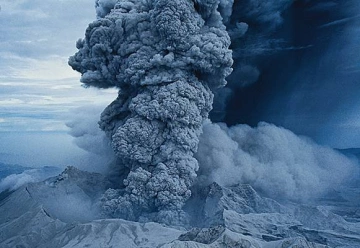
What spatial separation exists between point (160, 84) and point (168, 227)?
6.22 m

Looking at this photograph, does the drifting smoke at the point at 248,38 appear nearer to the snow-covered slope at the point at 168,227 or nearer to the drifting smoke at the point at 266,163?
the drifting smoke at the point at 266,163

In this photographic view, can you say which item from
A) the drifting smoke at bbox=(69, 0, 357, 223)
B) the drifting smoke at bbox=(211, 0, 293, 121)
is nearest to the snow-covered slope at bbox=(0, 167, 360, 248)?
the drifting smoke at bbox=(69, 0, 357, 223)

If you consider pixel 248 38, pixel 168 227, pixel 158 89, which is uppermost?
pixel 248 38

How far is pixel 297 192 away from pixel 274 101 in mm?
6202

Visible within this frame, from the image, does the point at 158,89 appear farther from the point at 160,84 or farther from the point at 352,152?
the point at 352,152

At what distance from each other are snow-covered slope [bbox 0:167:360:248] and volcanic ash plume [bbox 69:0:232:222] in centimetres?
147

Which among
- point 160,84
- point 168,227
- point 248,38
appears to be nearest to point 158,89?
point 160,84

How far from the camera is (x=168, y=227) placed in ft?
58.9

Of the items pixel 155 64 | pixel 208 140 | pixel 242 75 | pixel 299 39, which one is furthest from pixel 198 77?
pixel 299 39

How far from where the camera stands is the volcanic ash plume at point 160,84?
739 inches

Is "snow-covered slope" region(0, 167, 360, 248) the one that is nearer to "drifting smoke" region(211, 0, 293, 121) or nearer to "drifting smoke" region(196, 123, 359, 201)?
"drifting smoke" region(196, 123, 359, 201)

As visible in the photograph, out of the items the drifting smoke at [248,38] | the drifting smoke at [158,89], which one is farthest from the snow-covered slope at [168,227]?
the drifting smoke at [248,38]

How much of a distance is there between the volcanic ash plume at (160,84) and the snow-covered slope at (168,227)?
147 cm

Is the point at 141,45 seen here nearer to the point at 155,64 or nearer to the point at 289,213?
the point at 155,64
